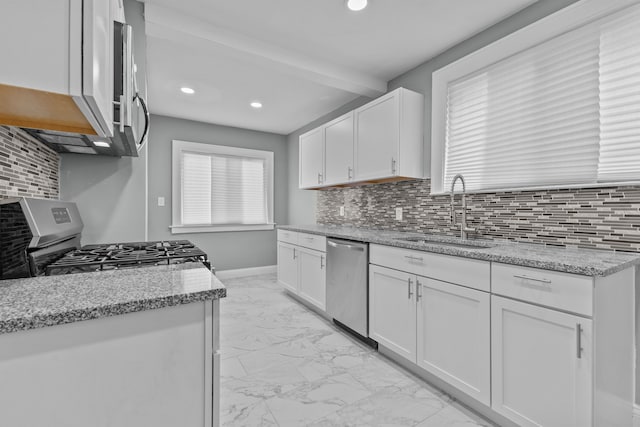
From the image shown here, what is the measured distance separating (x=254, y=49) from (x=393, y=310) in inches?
92.3

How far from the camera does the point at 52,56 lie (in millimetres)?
675

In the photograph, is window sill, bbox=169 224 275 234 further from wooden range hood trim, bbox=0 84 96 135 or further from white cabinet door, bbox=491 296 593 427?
white cabinet door, bbox=491 296 593 427

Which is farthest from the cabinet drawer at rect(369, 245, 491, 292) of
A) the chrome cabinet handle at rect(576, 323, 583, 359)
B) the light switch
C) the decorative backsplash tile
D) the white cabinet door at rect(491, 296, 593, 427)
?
the decorative backsplash tile

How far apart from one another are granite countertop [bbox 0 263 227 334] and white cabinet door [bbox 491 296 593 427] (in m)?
1.37

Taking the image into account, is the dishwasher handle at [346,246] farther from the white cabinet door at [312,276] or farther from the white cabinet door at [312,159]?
the white cabinet door at [312,159]

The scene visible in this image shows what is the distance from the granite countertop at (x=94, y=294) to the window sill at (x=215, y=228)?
11.4 feet

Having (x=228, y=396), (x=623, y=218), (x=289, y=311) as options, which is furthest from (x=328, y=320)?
(x=623, y=218)

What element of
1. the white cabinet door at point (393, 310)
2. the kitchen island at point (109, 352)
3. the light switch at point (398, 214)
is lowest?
the white cabinet door at point (393, 310)

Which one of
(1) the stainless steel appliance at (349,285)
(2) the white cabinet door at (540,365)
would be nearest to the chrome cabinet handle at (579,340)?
(2) the white cabinet door at (540,365)

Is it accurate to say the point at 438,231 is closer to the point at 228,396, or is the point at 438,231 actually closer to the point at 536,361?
the point at 536,361

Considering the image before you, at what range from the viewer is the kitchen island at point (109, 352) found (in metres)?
0.67

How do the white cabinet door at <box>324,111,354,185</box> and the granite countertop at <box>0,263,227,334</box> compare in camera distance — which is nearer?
the granite countertop at <box>0,263,227,334</box>

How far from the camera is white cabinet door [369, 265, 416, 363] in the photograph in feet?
6.56

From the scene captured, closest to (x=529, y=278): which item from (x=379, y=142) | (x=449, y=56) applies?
(x=379, y=142)
